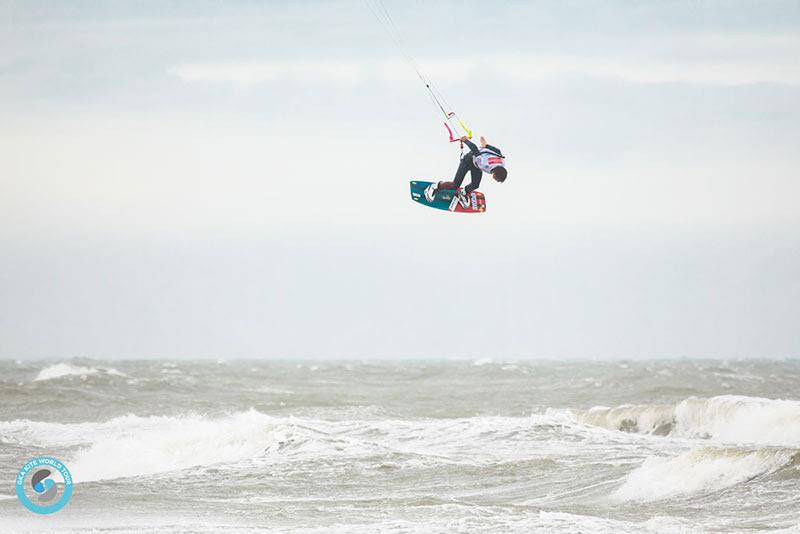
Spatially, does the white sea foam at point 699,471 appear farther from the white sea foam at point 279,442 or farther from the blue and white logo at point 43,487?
A: the blue and white logo at point 43,487

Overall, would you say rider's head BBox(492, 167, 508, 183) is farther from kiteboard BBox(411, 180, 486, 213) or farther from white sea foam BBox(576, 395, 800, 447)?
white sea foam BBox(576, 395, 800, 447)

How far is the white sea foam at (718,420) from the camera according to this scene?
2784cm

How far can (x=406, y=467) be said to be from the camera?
1922 centimetres

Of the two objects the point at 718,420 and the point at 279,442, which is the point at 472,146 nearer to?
the point at 279,442

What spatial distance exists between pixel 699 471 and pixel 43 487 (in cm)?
1002

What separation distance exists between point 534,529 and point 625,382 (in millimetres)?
40390

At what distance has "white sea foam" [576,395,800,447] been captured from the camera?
91.4ft

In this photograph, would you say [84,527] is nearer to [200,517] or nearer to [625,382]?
[200,517]

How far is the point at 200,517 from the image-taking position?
13969 mm

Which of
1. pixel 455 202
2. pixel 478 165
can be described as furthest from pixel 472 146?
pixel 455 202

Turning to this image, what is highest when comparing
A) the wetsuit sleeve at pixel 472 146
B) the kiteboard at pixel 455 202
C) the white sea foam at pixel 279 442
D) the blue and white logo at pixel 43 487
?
the wetsuit sleeve at pixel 472 146

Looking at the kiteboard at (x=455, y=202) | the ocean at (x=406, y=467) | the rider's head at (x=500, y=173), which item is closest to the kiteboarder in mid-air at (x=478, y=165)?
the rider's head at (x=500, y=173)

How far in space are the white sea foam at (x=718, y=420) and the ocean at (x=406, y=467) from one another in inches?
2.5

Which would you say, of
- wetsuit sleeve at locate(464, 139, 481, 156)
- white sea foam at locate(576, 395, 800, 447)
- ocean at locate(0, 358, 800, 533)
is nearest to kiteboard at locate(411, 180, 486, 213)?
wetsuit sleeve at locate(464, 139, 481, 156)
